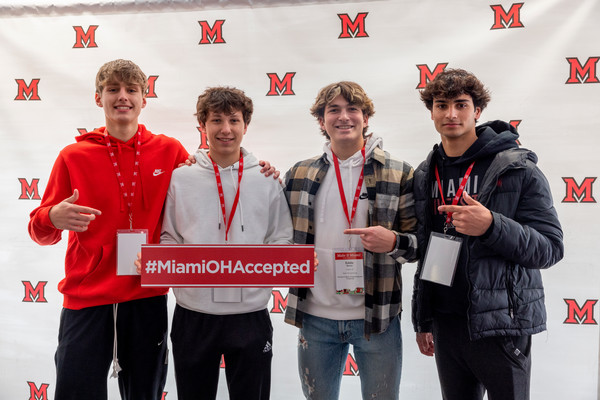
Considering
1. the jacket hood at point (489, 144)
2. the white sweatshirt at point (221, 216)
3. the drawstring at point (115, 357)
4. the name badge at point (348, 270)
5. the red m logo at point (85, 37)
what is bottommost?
the drawstring at point (115, 357)

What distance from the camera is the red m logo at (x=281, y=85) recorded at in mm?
2486

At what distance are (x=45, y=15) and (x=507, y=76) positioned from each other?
2.64m

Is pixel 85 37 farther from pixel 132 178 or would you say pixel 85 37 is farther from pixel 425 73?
pixel 425 73

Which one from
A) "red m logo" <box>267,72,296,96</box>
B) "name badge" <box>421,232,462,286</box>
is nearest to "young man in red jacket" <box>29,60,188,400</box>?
"red m logo" <box>267,72,296,96</box>

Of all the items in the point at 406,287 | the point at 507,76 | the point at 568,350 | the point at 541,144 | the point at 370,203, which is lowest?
the point at 568,350

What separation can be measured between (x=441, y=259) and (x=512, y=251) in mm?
239

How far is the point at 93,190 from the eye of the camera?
1.81 meters

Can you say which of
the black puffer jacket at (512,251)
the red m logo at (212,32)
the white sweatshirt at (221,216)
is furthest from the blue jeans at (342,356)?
the red m logo at (212,32)

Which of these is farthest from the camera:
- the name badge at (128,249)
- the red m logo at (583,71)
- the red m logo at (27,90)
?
the red m logo at (27,90)

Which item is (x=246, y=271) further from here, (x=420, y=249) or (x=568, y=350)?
(x=568, y=350)

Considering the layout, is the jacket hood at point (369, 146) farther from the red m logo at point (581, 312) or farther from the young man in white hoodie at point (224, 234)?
the red m logo at point (581, 312)

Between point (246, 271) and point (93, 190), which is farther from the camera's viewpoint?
point (93, 190)

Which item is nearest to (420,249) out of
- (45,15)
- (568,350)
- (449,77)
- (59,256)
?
(449,77)

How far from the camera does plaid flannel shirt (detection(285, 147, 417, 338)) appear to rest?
5.67 feet
